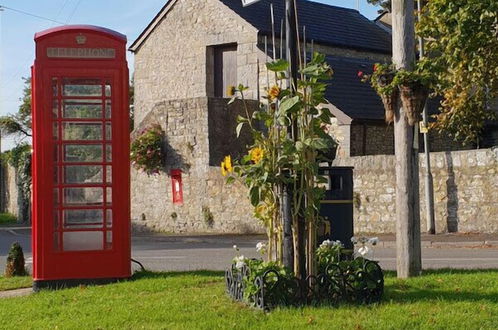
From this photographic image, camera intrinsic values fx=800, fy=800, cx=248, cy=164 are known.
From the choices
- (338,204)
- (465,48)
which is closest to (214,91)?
(465,48)

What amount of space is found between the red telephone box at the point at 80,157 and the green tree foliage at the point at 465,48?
680 cm

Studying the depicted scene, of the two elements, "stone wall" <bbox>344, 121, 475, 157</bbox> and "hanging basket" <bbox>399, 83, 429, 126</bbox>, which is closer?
"hanging basket" <bbox>399, 83, 429, 126</bbox>

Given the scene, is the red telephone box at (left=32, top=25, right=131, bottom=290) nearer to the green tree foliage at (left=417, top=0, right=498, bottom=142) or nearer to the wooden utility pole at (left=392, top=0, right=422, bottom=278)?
the wooden utility pole at (left=392, top=0, right=422, bottom=278)

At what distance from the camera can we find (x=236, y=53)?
2900 centimetres

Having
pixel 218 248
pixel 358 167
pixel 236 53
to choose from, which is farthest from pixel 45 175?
pixel 236 53

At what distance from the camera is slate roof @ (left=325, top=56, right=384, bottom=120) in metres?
24.1

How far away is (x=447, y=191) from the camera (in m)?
19.6

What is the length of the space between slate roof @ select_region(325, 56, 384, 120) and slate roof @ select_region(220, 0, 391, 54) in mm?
1856

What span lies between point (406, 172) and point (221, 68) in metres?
20.7

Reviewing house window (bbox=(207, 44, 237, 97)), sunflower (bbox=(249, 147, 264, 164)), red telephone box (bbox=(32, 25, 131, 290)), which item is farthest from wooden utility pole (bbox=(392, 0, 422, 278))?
house window (bbox=(207, 44, 237, 97))

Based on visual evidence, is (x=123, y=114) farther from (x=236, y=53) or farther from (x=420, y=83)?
(x=236, y=53)

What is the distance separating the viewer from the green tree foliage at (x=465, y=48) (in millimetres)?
16375

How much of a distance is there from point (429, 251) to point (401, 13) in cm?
782

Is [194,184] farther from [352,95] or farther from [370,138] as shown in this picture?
[352,95]
